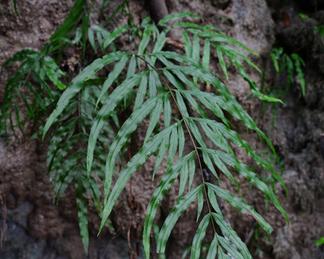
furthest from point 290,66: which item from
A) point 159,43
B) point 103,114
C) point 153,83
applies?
point 103,114

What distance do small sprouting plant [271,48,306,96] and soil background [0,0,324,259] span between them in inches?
1.7

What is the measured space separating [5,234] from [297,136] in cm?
122

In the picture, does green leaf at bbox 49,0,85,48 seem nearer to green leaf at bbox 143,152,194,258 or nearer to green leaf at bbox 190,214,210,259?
green leaf at bbox 143,152,194,258

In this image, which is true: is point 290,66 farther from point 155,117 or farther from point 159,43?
point 155,117

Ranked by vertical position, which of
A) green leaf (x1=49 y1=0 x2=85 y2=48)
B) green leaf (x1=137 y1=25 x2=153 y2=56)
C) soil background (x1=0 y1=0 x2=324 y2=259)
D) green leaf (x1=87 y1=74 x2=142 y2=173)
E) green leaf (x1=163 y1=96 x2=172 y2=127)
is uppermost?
green leaf (x1=49 y1=0 x2=85 y2=48)

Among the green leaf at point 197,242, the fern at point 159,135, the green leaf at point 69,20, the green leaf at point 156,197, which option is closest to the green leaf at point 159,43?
the fern at point 159,135

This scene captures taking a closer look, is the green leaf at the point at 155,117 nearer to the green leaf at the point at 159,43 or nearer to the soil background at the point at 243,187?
the green leaf at the point at 159,43

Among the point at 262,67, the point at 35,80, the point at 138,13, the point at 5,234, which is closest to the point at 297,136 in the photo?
the point at 262,67

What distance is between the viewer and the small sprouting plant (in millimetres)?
1679

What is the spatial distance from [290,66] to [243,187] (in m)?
0.54

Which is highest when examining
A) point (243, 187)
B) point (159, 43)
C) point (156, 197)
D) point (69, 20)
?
point (69, 20)

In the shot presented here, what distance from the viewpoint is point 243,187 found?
1.60 meters

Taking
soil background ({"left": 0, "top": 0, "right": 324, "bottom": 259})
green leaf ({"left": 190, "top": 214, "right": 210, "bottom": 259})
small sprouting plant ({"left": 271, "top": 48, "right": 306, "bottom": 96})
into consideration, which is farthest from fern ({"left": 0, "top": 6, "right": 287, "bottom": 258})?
small sprouting plant ({"left": 271, "top": 48, "right": 306, "bottom": 96})

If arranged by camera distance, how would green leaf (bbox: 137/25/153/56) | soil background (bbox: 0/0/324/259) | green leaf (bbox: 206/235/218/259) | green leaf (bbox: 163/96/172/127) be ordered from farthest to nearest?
soil background (bbox: 0/0/324/259), green leaf (bbox: 137/25/153/56), green leaf (bbox: 163/96/172/127), green leaf (bbox: 206/235/218/259)
